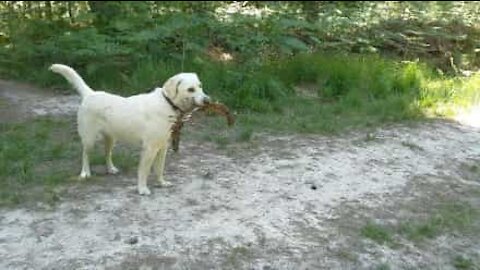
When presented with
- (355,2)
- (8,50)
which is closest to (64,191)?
(8,50)

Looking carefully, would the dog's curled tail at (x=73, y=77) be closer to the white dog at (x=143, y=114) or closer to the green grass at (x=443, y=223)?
the white dog at (x=143, y=114)

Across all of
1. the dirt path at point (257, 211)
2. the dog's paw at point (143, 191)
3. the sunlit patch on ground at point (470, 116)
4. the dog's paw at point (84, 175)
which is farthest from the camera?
the sunlit patch on ground at point (470, 116)

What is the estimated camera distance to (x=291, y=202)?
15.7 ft

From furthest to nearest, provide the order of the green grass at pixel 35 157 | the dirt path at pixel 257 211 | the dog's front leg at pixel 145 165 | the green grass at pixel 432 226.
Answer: the green grass at pixel 35 157
the dog's front leg at pixel 145 165
the green grass at pixel 432 226
the dirt path at pixel 257 211

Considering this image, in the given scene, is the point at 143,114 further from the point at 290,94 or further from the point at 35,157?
the point at 290,94

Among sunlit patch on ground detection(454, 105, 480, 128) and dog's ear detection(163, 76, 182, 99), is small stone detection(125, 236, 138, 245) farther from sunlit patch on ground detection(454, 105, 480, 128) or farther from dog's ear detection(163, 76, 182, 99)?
sunlit patch on ground detection(454, 105, 480, 128)

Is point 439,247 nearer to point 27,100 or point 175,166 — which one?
point 175,166

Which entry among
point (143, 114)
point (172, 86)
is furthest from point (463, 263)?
point (143, 114)

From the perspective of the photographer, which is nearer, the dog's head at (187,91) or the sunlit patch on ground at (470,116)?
the dog's head at (187,91)

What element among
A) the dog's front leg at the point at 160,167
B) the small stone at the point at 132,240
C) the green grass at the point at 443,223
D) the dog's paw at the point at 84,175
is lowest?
the green grass at the point at 443,223

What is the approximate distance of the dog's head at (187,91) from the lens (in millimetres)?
4363

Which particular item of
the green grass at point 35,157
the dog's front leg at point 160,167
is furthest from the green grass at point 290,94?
the dog's front leg at point 160,167

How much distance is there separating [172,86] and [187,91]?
137 mm

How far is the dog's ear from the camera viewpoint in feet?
14.4
